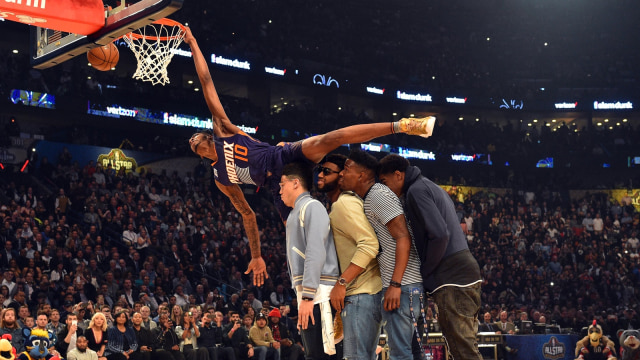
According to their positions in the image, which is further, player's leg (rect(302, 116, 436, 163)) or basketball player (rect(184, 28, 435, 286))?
basketball player (rect(184, 28, 435, 286))

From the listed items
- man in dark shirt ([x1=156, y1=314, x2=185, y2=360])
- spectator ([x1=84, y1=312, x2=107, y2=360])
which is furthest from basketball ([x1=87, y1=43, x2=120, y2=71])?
man in dark shirt ([x1=156, y1=314, x2=185, y2=360])

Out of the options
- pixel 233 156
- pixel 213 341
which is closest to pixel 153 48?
pixel 233 156

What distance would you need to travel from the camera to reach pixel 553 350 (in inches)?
626

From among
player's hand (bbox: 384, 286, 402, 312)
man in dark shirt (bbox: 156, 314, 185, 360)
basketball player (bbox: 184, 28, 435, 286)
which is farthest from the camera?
man in dark shirt (bbox: 156, 314, 185, 360)

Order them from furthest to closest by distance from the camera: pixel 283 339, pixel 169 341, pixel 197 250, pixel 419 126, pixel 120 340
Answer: pixel 197 250 → pixel 283 339 → pixel 169 341 → pixel 120 340 → pixel 419 126

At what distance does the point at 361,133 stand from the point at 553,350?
1206cm

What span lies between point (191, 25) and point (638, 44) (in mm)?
26360

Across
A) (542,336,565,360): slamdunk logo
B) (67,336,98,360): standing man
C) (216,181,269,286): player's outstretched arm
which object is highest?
(216,181,269,286): player's outstretched arm

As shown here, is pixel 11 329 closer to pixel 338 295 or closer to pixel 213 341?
pixel 213 341

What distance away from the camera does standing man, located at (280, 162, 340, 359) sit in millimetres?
4730

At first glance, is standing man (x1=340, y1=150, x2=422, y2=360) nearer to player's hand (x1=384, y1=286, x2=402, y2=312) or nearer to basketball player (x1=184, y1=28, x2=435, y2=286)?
player's hand (x1=384, y1=286, x2=402, y2=312)

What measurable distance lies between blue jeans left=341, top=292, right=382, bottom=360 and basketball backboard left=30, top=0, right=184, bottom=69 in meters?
3.20

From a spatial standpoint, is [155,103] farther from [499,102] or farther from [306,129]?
[499,102]

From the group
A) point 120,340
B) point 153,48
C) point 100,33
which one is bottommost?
point 120,340
